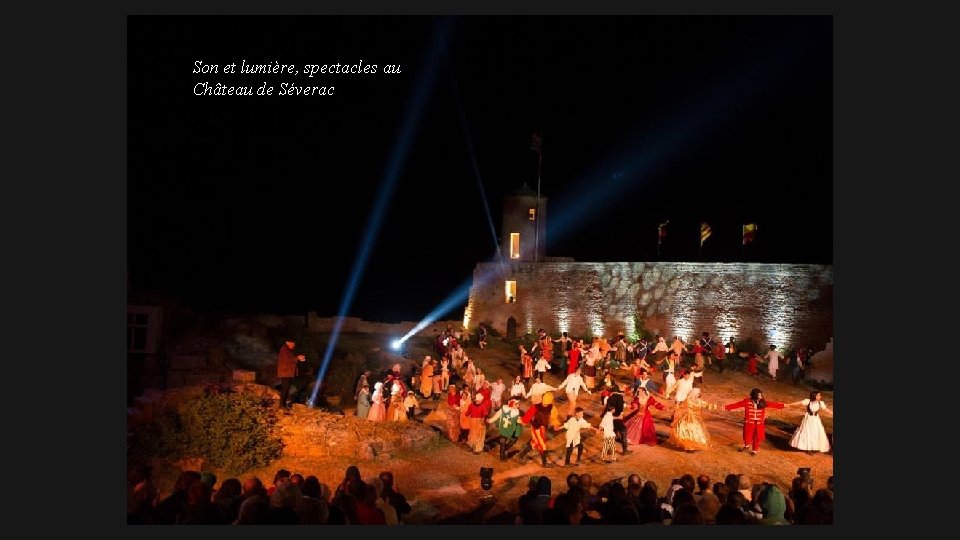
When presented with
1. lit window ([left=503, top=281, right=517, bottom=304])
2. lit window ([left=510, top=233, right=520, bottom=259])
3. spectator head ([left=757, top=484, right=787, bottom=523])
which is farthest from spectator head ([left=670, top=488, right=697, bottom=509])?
lit window ([left=510, top=233, right=520, bottom=259])

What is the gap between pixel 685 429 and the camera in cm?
1192

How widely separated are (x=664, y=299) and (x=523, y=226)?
22.4ft

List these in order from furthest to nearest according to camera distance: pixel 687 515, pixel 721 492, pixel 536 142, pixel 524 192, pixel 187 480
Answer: pixel 524 192
pixel 536 142
pixel 721 492
pixel 187 480
pixel 687 515

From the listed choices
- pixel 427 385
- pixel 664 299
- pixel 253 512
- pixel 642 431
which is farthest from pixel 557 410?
pixel 664 299

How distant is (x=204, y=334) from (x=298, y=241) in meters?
24.8

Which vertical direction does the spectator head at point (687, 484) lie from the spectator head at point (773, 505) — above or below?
above

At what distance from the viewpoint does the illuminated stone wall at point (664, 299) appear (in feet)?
72.4

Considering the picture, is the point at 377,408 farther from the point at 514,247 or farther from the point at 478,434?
the point at 514,247

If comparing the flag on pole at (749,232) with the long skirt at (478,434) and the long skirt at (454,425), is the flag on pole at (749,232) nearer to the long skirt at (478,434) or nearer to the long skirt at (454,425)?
the long skirt at (454,425)

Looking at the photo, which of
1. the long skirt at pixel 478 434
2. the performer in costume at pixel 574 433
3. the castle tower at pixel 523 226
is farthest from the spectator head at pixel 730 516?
the castle tower at pixel 523 226

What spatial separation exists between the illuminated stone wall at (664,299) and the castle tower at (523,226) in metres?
1.09

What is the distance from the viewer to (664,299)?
2473cm

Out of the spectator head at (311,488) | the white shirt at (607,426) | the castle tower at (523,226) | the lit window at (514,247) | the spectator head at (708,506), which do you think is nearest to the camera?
the spectator head at (708,506)

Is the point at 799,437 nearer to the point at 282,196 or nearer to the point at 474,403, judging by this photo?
the point at 474,403
